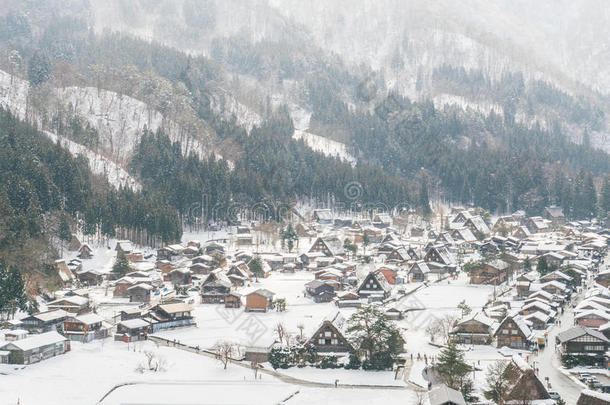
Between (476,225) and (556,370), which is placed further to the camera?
(476,225)

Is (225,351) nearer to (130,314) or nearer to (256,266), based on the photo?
(130,314)

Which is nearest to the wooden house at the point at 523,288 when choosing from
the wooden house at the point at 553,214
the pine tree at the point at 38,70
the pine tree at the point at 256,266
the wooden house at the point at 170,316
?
the pine tree at the point at 256,266

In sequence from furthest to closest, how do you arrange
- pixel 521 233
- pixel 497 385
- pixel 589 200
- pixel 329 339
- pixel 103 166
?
pixel 589 200, pixel 103 166, pixel 521 233, pixel 329 339, pixel 497 385

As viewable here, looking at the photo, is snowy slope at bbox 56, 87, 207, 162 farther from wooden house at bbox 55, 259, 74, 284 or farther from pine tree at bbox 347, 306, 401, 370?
pine tree at bbox 347, 306, 401, 370

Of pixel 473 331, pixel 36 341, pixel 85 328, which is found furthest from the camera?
pixel 85 328

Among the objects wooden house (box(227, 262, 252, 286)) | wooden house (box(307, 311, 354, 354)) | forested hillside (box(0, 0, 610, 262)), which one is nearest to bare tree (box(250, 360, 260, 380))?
wooden house (box(307, 311, 354, 354))

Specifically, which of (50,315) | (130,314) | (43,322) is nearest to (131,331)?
(130,314)
